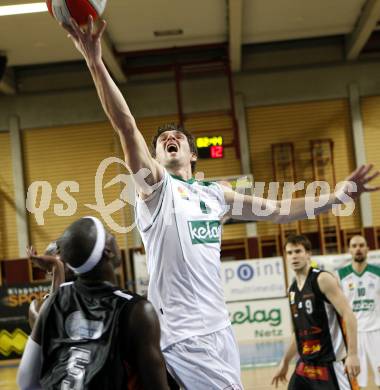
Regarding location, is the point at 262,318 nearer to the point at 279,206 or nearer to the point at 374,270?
the point at 374,270

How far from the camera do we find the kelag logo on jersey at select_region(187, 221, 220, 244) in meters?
3.64

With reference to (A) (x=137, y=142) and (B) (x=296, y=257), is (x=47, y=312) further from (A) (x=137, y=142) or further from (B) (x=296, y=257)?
(B) (x=296, y=257)

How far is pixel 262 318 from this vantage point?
14039 mm

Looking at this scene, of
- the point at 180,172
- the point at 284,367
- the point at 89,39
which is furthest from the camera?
the point at 284,367

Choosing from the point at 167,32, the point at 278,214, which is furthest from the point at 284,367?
the point at 167,32

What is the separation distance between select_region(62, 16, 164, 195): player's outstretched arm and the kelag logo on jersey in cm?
37

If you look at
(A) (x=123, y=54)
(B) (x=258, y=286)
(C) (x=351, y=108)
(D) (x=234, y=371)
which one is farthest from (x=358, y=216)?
(D) (x=234, y=371)

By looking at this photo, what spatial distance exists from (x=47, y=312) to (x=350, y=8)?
45.5 ft

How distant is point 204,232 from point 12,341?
12.2 m

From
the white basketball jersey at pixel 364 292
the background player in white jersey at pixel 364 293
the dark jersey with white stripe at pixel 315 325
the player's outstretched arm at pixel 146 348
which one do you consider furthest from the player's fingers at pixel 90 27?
the white basketball jersey at pixel 364 292

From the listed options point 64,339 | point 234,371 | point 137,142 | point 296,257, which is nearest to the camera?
point 64,339

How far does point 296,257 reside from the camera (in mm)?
6312

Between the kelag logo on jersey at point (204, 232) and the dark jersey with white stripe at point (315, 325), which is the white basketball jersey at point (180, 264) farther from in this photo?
the dark jersey with white stripe at point (315, 325)

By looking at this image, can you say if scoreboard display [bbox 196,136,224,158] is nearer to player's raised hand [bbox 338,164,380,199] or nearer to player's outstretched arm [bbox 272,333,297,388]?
player's outstretched arm [bbox 272,333,297,388]
